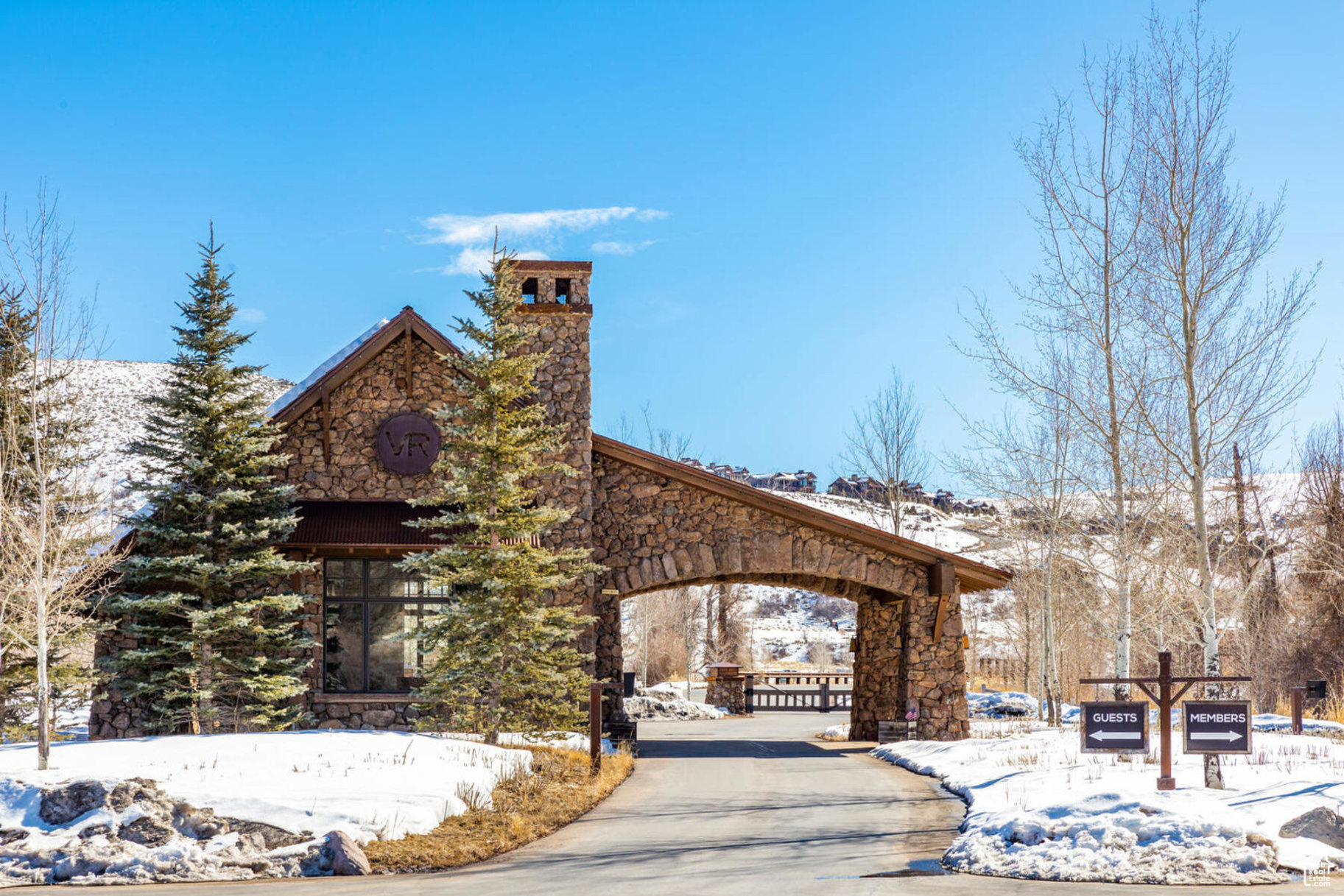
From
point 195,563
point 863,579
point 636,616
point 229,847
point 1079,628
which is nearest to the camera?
point 229,847

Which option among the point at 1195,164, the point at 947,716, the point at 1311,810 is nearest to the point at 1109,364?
the point at 1195,164

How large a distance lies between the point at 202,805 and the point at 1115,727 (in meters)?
8.62

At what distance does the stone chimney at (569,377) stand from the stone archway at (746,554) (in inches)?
17.3

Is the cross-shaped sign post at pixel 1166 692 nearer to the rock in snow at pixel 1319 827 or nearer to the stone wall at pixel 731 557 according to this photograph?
the rock in snow at pixel 1319 827

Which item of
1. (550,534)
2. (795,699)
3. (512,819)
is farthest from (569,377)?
(795,699)

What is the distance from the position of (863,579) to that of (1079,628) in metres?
18.0

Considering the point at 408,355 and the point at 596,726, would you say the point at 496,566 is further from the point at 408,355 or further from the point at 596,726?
the point at 408,355

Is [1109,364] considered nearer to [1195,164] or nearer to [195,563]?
[1195,164]

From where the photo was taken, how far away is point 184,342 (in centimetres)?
1775

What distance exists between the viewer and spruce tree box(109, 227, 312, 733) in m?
16.6

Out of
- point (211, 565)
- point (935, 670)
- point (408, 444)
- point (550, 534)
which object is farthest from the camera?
point (935, 670)

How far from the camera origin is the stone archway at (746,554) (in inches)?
773

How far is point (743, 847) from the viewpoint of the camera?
995 cm

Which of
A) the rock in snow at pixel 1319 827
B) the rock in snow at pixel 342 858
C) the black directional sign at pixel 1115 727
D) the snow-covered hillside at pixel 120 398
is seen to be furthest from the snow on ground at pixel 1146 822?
A: the snow-covered hillside at pixel 120 398
